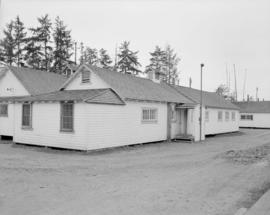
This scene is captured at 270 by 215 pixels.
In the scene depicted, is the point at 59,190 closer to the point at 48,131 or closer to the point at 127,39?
the point at 48,131

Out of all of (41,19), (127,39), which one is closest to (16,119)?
(41,19)

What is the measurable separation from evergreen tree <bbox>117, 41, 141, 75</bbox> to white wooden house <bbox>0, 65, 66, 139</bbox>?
25.0 m

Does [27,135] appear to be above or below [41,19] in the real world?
below

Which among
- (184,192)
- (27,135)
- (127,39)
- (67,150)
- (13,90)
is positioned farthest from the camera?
(127,39)

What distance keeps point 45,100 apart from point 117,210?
36.9ft

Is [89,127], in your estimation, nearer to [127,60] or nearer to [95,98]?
[95,98]

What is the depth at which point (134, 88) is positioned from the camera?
774 inches

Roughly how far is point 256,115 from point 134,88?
2956cm

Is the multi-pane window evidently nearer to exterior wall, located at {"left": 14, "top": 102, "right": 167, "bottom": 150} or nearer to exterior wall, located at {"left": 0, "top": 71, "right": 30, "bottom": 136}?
exterior wall, located at {"left": 14, "top": 102, "right": 167, "bottom": 150}

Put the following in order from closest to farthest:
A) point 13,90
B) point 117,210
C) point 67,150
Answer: point 117,210
point 67,150
point 13,90

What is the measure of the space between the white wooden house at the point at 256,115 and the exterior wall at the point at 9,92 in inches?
1306

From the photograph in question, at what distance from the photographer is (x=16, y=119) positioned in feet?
58.3

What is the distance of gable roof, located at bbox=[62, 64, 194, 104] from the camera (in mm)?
17844

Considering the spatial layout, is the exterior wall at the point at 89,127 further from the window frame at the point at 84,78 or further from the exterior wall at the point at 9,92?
the exterior wall at the point at 9,92
